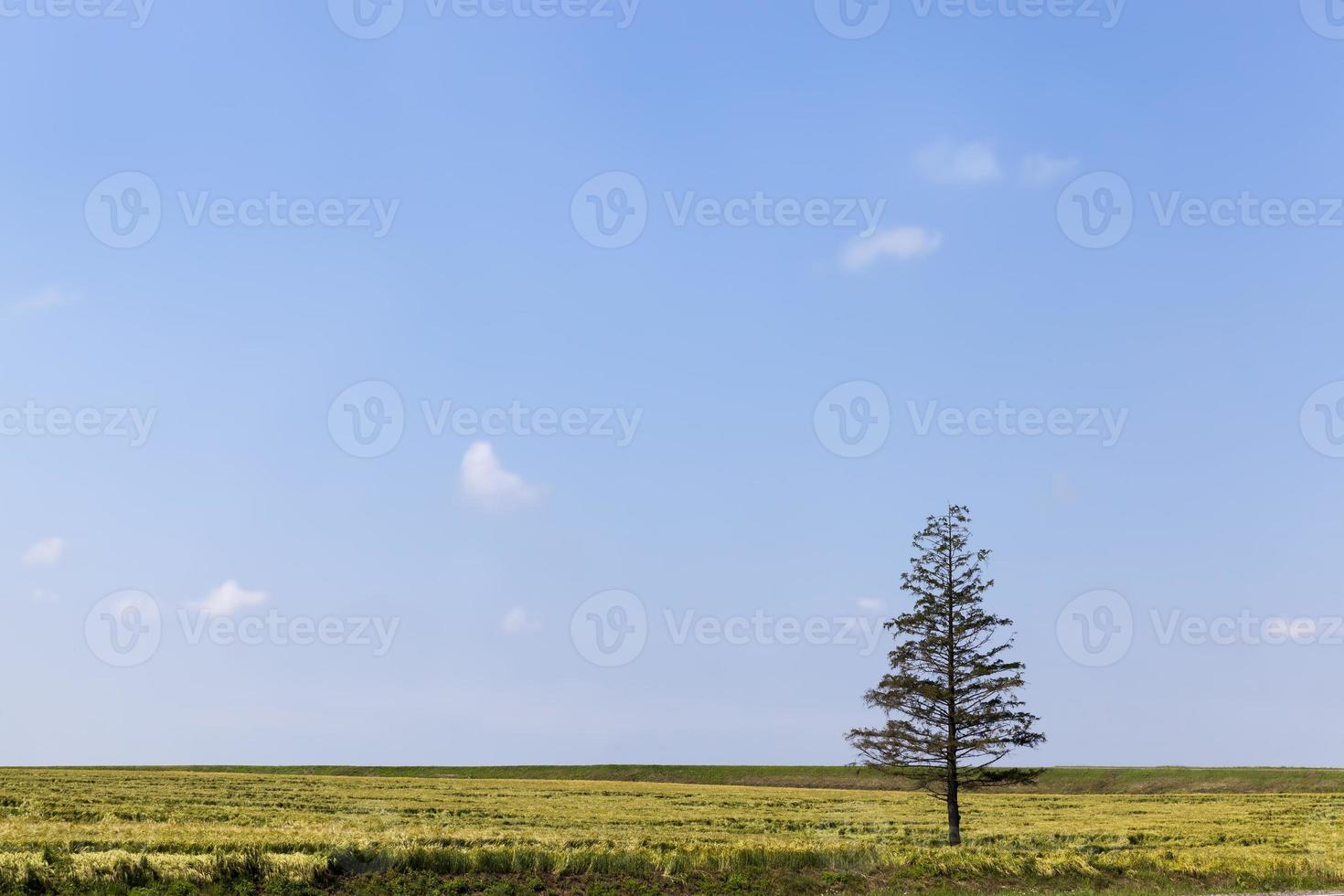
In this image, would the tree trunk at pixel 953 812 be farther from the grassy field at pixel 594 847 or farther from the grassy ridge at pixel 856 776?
the grassy ridge at pixel 856 776

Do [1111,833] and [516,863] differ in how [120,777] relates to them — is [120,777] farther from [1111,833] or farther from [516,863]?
[1111,833]

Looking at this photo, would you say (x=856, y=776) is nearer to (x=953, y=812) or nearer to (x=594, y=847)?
(x=953, y=812)

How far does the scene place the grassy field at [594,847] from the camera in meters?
22.0

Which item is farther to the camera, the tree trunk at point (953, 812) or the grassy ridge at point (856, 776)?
the grassy ridge at point (856, 776)

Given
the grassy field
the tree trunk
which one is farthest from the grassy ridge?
the tree trunk

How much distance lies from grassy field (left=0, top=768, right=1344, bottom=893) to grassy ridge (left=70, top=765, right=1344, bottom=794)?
35.2 meters

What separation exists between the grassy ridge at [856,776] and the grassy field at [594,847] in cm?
3522

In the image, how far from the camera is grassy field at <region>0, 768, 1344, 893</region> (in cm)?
2202

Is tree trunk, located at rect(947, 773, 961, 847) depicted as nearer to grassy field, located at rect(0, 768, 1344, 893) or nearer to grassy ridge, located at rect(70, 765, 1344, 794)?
grassy field, located at rect(0, 768, 1344, 893)

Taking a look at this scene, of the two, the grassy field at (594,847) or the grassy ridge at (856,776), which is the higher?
the grassy field at (594,847)

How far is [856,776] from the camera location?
301ft

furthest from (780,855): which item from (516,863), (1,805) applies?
(1,805)

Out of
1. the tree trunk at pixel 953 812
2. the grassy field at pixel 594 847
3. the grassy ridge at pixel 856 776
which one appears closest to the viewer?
the grassy field at pixel 594 847

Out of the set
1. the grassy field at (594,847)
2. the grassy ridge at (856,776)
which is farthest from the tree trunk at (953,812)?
the grassy ridge at (856,776)
